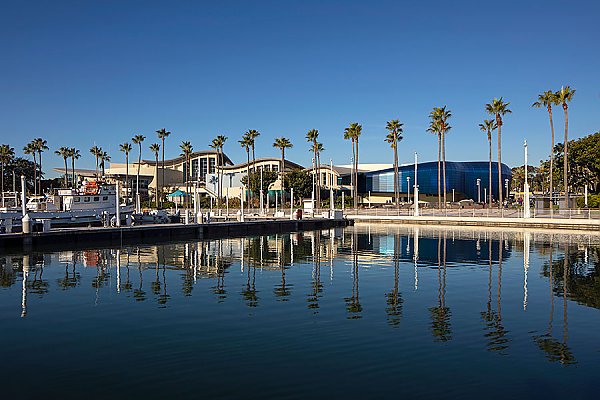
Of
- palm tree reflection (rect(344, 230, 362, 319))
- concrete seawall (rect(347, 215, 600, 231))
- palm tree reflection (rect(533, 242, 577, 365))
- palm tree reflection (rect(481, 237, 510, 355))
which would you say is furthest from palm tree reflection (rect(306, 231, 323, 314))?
concrete seawall (rect(347, 215, 600, 231))

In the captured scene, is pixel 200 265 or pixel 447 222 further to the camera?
pixel 447 222

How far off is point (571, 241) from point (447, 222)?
2511 cm

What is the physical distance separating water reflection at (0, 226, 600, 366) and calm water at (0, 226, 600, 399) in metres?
0.09

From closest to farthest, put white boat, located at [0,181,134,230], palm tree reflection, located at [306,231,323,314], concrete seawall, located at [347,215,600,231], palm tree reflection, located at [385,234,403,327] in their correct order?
palm tree reflection, located at [385,234,403,327]
palm tree reflection, located at [306,231,323,314]
white boat, located at [0,181,134,230]
concrete seawall, located at [347,215,600,231]

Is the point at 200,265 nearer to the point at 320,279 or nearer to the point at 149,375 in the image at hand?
the point at 320,279

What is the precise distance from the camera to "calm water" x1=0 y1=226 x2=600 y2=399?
37.7 ft

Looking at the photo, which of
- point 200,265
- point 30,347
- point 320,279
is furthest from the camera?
point 200,265

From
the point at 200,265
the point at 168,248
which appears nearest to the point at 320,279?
the point at 200,265

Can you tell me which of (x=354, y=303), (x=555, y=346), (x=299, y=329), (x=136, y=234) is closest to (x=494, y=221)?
(x=136, y=234)

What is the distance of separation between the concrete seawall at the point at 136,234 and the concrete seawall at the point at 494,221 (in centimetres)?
1397

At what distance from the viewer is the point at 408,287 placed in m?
23.7

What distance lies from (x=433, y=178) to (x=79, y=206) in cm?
10715

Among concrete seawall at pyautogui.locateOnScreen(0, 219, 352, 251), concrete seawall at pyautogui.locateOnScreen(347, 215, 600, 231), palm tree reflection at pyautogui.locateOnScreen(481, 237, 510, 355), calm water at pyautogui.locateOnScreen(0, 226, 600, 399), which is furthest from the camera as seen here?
concrete seawall at pyautogui.locateOnScreen(347, 215, 600, 231)

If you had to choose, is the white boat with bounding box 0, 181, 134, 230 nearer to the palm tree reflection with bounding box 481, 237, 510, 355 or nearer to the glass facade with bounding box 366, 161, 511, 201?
the palm tree reflection with bounding box 481, 237, 510, 355
